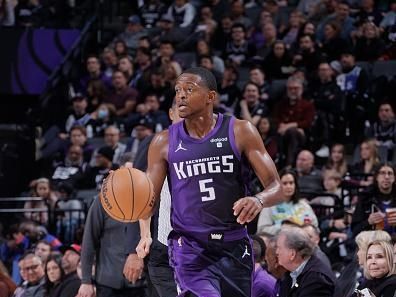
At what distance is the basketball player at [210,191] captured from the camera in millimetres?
6559

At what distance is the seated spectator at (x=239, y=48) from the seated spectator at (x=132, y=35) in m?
1.98

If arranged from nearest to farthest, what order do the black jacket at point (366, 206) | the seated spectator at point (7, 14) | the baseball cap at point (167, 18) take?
1. the black jacket at point (366, 206)
2. the baseball cap at point (167, 18)
3. the seated spectator at point (7, 14)

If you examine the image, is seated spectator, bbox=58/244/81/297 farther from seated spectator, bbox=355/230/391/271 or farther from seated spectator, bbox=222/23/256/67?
seated spectator, bbox=222/23/256/67

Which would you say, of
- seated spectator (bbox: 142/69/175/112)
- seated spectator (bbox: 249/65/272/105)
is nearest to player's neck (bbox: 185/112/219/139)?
seated spectator (bbox: 249/65/272/105)

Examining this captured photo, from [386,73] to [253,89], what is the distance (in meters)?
1.80

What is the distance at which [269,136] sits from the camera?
13.8 metres

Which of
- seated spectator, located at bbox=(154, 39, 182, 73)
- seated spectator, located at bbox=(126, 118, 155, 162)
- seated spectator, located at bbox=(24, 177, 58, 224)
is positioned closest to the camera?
seated spectator, located at bbox=(24, 177, 58, 224)

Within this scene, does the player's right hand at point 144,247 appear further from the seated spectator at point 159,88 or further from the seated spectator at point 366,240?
the seated spectator at point 159,88

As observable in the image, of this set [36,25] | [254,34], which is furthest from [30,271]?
[36,25]

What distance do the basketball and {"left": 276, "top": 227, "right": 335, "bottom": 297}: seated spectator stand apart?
2025 mm

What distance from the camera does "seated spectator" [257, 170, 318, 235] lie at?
36.0ft

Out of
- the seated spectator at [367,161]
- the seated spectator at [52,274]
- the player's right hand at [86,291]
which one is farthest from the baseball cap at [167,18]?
the player's right hand at [86,291]

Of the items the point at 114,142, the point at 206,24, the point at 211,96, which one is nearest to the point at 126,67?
the point at 206,24

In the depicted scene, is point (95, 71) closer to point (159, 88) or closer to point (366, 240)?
point (159, 88)
